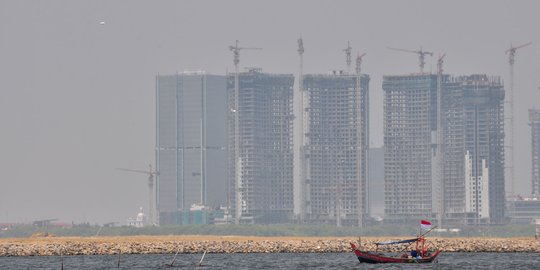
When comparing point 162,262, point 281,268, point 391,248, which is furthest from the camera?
point 391,248

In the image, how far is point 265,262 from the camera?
485ft

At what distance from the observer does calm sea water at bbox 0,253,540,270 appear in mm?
140250

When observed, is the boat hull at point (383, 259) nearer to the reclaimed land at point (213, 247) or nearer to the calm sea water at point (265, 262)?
the calm sea water at point (265, 262)

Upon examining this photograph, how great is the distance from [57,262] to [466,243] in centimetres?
5366

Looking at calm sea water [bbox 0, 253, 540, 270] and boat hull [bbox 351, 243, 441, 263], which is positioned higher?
boat hull [bbox 351, 243, 441, 263]

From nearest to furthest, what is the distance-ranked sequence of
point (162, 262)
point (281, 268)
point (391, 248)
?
point (281, 268), point (162, 262), point (391, 248)

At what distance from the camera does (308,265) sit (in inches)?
5551

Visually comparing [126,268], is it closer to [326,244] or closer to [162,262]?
[162,262]

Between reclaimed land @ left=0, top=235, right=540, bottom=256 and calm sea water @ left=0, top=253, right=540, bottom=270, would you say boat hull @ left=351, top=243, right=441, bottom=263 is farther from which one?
reclaimed land @ left=0, top=235, right=540, bottom=256

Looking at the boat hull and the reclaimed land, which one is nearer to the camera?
the boat hull

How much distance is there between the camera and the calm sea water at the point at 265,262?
140 meters

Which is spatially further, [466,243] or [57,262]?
[466,243]

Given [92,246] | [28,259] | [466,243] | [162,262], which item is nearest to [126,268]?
[162,262]

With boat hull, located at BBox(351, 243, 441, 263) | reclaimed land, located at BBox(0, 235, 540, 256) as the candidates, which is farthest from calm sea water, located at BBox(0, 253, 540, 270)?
reclaimed land, located at BBox(0, 235, 540, 256)
